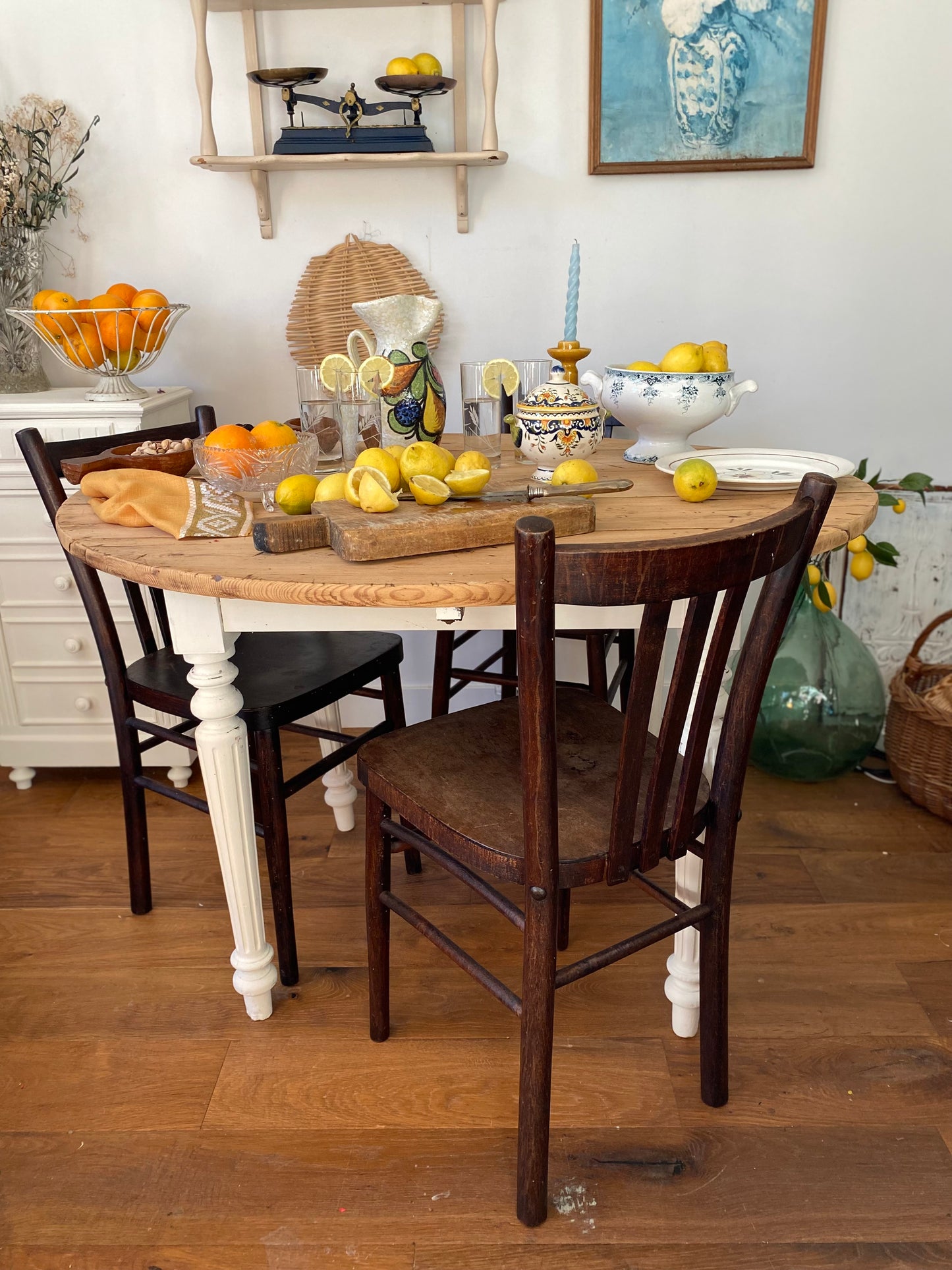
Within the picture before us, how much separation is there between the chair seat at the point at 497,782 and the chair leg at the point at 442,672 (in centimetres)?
51

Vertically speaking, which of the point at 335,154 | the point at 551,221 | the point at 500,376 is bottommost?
the point at 500,376

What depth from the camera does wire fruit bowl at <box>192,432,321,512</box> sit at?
1.48 meters

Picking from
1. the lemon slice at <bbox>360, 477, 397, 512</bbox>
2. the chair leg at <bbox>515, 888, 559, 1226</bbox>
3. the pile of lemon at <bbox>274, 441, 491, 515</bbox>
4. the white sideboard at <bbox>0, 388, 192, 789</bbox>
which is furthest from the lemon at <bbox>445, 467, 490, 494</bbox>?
the white sideboard at <bbox>0, 388, 192, 789</bbox>

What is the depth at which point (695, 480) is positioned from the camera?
4.75 ft

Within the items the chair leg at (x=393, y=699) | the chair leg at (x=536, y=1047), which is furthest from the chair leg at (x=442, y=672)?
the chair leg at (x=536, y=1047)

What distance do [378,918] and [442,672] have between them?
0.68 metres

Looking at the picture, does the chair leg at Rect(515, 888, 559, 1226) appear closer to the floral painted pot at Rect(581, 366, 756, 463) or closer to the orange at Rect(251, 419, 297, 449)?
the orange at Rect(251, 419, 297, 449)

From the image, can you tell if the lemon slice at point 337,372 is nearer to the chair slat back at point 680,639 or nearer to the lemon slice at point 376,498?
the lemon slice at point 376,498

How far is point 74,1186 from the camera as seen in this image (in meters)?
1.36

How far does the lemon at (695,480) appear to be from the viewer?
1.45 m

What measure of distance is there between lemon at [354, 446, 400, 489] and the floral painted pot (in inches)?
19.4

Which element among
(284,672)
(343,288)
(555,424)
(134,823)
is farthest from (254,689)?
(343,288)

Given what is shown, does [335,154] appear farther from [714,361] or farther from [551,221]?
[714,361]

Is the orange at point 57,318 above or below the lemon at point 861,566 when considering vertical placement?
above
